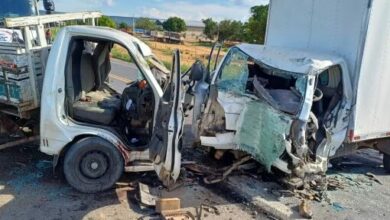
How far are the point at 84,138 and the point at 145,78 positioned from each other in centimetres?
114

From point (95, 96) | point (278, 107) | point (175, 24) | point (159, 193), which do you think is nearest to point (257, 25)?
point (95, 96)

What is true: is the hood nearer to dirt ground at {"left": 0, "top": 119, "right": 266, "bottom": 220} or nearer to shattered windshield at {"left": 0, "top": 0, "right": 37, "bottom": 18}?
dirt ground at {"left": 0, "top": 119, "right": 266, "bottom": 220}

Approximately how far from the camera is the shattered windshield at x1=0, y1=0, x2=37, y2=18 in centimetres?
1022

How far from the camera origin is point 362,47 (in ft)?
18.4

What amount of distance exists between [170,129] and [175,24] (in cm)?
8095

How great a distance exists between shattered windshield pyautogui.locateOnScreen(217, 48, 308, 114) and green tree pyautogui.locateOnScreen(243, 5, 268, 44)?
119ft

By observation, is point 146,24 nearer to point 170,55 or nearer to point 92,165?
point 170,55

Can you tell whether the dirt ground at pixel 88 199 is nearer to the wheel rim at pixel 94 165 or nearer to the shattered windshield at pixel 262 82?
the wheel rim at pixel 94 165

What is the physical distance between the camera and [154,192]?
5309 mm

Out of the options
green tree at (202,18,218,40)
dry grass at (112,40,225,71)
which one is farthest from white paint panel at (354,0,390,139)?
green tree at (202,18,218,40)

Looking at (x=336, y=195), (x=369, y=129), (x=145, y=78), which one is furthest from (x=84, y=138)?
(x=369, y=129)

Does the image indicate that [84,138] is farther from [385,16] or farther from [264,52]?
[385,16]

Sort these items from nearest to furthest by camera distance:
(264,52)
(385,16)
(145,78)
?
(145,78) → (385,16) → (264,52)

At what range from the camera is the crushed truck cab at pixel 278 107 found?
5.11 m
